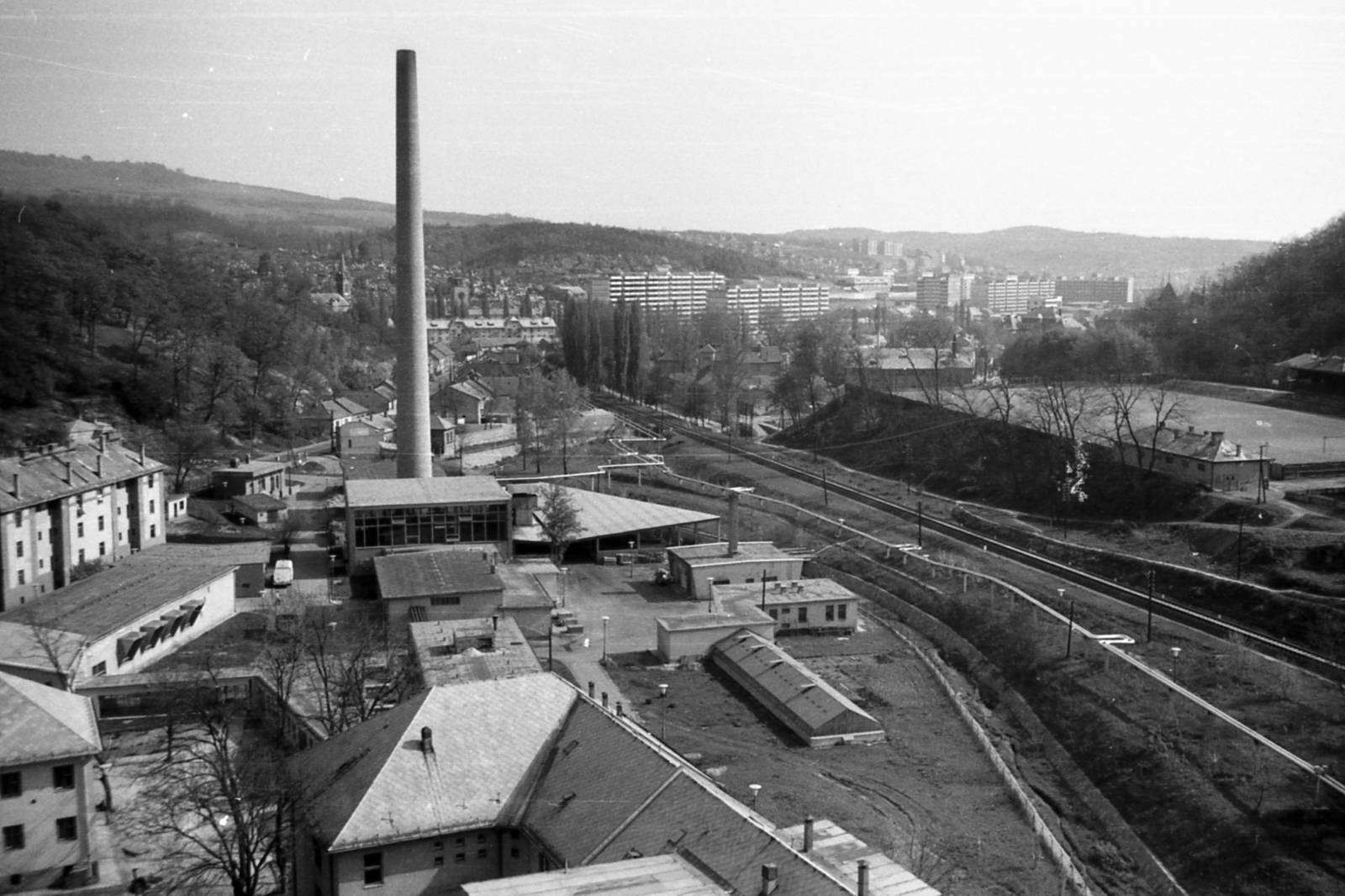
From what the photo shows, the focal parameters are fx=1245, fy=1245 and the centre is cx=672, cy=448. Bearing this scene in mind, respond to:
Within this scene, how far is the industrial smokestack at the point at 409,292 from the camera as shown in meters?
27.2

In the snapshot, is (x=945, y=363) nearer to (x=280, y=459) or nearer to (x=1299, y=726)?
(x=280, y=459)

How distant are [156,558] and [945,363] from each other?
92.2 feet

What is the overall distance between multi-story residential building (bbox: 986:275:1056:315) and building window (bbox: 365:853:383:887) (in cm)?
11125

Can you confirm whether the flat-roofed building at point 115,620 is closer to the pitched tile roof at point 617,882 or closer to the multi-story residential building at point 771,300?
the pitched tile roof at point 617,882

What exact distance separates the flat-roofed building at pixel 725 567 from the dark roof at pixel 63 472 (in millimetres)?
10603

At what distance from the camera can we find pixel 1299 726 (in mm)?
14859

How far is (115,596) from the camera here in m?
18.7

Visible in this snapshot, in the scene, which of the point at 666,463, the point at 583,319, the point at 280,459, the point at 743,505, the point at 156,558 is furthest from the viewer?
the point at 583,319

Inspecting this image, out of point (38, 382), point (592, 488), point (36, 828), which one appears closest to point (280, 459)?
point (38, 382)

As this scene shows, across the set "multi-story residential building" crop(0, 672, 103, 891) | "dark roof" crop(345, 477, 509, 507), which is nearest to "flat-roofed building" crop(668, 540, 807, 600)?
"dark roof" crop(345, 477, 509, 507)

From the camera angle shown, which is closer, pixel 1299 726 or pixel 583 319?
pixel 1299 726

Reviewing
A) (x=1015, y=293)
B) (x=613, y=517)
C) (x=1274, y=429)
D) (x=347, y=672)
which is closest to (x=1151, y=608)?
(x=613, y=517)

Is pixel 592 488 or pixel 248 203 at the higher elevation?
pixel 248 203

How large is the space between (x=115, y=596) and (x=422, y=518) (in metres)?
6.38
